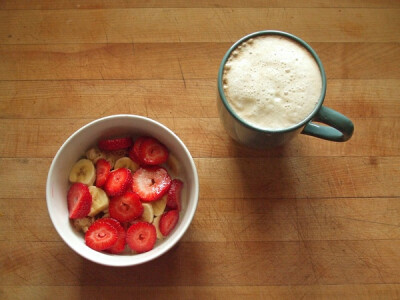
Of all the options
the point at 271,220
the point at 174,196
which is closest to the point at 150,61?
the point at 174,196

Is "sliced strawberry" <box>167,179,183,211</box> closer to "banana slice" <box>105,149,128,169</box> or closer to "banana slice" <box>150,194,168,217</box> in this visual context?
"banana slice" <box>150,194,168,217</box>

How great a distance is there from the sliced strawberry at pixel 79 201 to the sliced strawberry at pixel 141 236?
0.08m

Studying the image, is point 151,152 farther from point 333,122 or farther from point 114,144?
point 333,122

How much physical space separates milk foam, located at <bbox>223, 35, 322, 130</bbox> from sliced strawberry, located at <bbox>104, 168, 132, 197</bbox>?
23cm

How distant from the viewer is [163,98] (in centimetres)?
83

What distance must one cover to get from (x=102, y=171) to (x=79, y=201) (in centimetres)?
7

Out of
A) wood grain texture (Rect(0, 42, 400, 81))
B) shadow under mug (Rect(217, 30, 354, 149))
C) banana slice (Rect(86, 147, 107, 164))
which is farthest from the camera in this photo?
wood grain texture (Rect(0, 42, 400, 81))

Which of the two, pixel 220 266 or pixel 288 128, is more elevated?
pixel 288 128

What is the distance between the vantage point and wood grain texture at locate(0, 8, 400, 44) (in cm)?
87

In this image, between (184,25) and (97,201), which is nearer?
(97,201)

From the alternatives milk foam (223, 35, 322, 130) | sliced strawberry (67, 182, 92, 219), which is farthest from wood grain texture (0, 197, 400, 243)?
milk foam (223, 35, 322, 130)

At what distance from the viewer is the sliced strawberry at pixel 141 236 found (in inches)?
27.2

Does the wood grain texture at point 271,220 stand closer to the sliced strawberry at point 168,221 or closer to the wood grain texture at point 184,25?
the sliced strawberry at point 168,221

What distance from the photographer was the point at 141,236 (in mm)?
698
